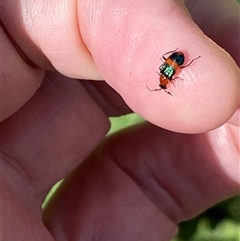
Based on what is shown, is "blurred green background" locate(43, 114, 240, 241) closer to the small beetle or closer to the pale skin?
the pale skin

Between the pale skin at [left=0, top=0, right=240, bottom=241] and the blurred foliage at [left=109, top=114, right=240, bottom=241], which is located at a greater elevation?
the pale skin at [left=0, top=0, right=240, bottom=241]

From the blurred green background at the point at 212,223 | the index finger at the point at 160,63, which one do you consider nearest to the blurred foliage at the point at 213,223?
the blurred green background at the point at 212,223

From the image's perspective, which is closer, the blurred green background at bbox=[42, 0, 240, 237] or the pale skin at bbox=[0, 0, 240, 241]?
the pale skin at bbox=[0, 0, 240, 241]

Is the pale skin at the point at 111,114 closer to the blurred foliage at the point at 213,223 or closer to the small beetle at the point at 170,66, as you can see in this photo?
the small beetle at the point at 170,66

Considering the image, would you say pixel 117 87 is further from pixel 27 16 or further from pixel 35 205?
→ pixel 35 205

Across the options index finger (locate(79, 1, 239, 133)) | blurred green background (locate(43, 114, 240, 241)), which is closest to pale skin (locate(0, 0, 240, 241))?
index finger (locate(79, 1, 239, 133))

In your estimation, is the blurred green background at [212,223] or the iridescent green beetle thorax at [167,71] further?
the blurred green background at [212,223]

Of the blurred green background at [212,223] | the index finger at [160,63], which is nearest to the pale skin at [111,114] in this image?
the index finger at [160,63]

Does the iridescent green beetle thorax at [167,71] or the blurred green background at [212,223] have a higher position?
the iridescent green beetle thorax at [167,71]
